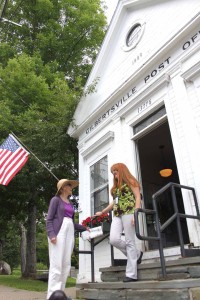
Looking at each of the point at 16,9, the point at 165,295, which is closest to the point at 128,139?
the point at 165,295

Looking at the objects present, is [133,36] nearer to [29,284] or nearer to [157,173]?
[157,173]

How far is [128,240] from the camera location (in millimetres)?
4254

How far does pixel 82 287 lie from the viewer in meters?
4.95

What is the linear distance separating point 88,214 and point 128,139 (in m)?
2.12

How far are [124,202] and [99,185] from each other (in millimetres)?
2946

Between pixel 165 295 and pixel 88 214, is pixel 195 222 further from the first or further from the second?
pixel 88 214

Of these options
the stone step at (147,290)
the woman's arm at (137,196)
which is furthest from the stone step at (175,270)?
the woman's arm at (137,196)

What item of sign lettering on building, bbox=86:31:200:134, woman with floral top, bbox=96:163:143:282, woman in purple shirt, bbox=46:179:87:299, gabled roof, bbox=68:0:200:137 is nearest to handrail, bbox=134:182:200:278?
woman with floral top, bbox=96:163:143:282

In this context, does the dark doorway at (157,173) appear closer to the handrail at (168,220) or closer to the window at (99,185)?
the window at (99,185)

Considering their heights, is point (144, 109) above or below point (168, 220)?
above

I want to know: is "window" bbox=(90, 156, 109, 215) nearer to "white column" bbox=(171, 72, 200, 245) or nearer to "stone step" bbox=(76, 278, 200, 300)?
"white column" bbox=(171, 72, 200, 245)

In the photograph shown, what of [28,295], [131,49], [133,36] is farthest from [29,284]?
[133,36]

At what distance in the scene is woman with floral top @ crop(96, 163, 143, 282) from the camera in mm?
4180

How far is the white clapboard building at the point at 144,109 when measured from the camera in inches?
210
